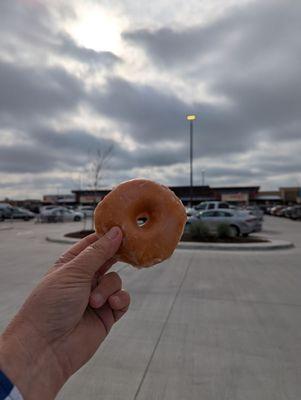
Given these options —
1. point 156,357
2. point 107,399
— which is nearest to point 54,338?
point 107,399

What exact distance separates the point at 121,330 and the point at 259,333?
1838mm

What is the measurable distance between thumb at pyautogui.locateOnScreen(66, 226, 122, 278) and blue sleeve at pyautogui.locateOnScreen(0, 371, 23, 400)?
2.32ft

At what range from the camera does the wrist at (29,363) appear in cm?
179

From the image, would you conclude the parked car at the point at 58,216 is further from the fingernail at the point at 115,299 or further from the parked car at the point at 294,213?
the fingernail at the point at 115,299

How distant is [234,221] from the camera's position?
1814 centimetres

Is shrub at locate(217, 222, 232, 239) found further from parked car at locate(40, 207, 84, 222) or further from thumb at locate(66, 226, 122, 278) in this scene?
parked car at locate(40, 207, 84, 222)

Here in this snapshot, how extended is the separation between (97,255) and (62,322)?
1.45 ft

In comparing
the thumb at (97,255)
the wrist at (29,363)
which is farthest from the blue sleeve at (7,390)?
the thumb at (97,255)

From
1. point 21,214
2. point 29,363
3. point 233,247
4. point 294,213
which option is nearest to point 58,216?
point 21,214

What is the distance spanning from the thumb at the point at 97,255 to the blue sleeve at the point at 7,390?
27.8 inches

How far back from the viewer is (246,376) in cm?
359

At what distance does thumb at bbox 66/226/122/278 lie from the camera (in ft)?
7.34

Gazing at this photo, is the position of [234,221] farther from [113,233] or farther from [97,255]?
[97,255]

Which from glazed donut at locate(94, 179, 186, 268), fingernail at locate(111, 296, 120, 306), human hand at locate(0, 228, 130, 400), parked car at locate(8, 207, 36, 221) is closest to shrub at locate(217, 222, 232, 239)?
glazed donut at locate(94, 179, 186, 268)
